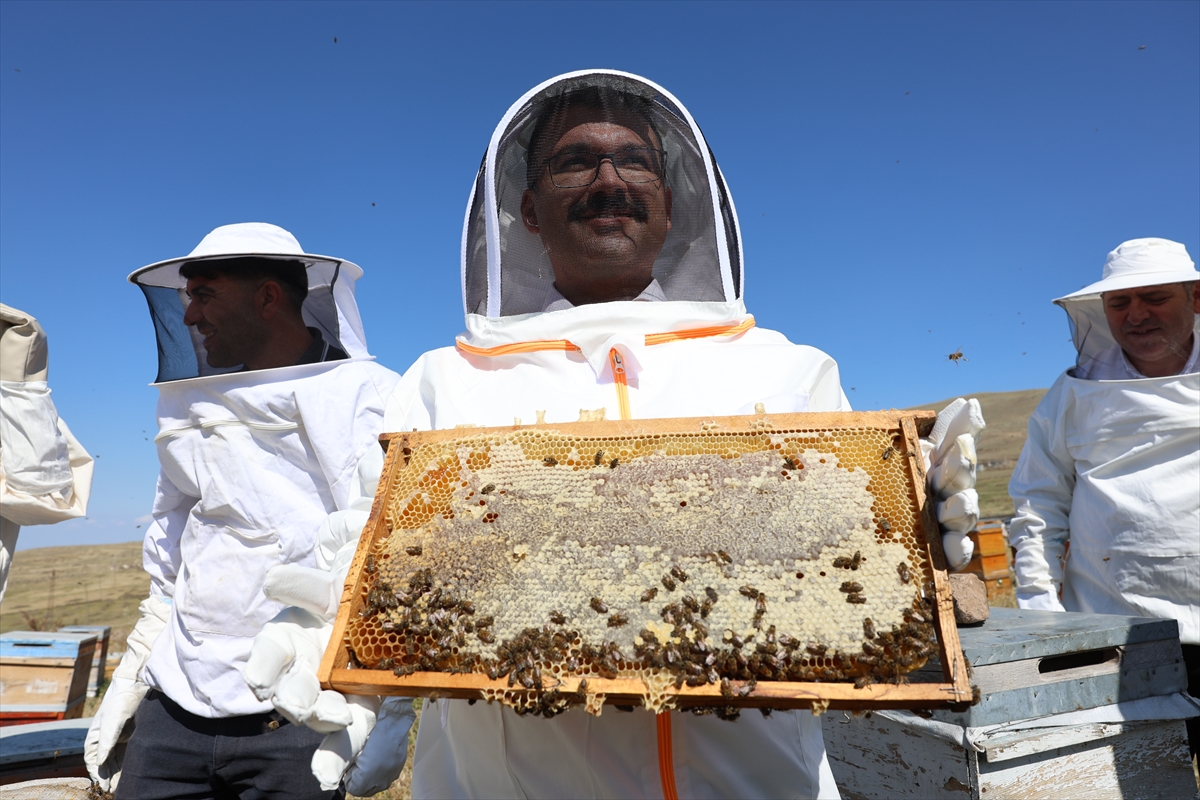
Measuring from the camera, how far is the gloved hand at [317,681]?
5.20ft

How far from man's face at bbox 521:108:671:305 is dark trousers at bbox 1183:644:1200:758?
322cm

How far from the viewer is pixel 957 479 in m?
1.67

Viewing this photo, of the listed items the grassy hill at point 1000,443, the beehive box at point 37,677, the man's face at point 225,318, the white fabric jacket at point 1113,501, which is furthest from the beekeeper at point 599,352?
the grassy hill at point 1000,443

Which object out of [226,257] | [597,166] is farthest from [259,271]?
[597,166]

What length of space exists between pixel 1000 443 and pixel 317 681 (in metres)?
67.6

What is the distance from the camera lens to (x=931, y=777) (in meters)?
2.70

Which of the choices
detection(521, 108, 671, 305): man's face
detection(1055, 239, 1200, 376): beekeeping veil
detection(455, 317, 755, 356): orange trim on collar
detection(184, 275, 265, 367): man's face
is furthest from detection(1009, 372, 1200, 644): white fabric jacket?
detection(184, 275, 265, 367): man's face

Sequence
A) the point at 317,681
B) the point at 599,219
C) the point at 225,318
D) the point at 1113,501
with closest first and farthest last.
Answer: the point at 317,681 → the point at 599,219 → the point at 225,318 → the point at 1113,501

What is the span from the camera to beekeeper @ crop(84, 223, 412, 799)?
2908 mm

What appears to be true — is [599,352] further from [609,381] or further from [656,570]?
[656,570]

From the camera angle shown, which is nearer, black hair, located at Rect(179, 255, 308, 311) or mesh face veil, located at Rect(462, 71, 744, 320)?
mesh face veil, located at Rect(462, 71, 744, 320)

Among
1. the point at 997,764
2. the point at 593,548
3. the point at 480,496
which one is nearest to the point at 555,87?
the point at 480,496

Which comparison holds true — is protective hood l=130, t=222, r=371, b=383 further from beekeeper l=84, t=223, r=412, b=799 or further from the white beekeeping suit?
the white beekeeping suit

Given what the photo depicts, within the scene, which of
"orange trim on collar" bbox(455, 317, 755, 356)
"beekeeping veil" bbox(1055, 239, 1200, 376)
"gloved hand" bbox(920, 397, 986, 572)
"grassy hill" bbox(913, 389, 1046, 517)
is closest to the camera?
"gloved hand" bbox(920, 397, 986, 572)
